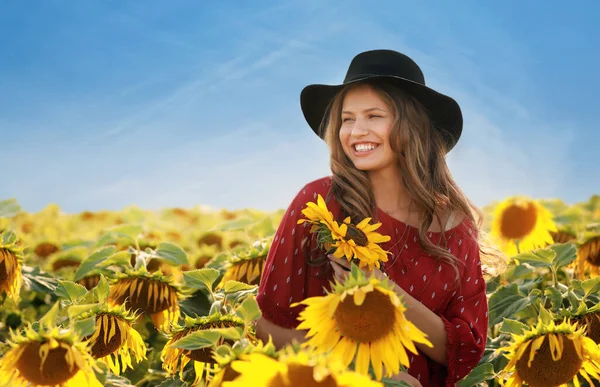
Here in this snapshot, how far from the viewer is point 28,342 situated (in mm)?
1853

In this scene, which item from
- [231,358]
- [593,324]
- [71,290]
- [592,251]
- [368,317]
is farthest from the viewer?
[592,251]

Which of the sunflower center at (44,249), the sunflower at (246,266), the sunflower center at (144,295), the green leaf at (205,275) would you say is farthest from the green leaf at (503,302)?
the sunflower center at (44,249)

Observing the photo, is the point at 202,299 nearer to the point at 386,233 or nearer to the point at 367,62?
the point at 386,233

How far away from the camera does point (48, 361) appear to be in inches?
72.7

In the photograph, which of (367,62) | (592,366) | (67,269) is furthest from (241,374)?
(67,269)

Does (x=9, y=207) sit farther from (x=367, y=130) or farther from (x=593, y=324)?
(x=593, y=324)

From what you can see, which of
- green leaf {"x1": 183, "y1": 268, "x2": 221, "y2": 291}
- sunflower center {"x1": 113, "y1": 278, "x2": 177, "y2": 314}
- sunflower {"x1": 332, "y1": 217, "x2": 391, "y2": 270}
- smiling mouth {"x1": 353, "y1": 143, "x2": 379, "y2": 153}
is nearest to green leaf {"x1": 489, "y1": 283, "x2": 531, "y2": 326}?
smiling mouth {"x1": 353, "y1": 143, "x2": 379, "y2": 153}

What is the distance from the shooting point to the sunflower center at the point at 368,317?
1800 millimetres

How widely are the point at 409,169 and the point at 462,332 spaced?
0.68 metres

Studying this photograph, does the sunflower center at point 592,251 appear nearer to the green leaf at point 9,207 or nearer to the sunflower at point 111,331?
the sunflower at point 111,331

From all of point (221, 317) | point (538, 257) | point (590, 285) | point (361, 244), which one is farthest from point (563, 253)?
point (221, 317)

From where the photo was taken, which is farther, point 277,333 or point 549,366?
point 277,333

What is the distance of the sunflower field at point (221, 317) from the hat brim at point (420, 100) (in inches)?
24.1

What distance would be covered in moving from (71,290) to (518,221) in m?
3.44
